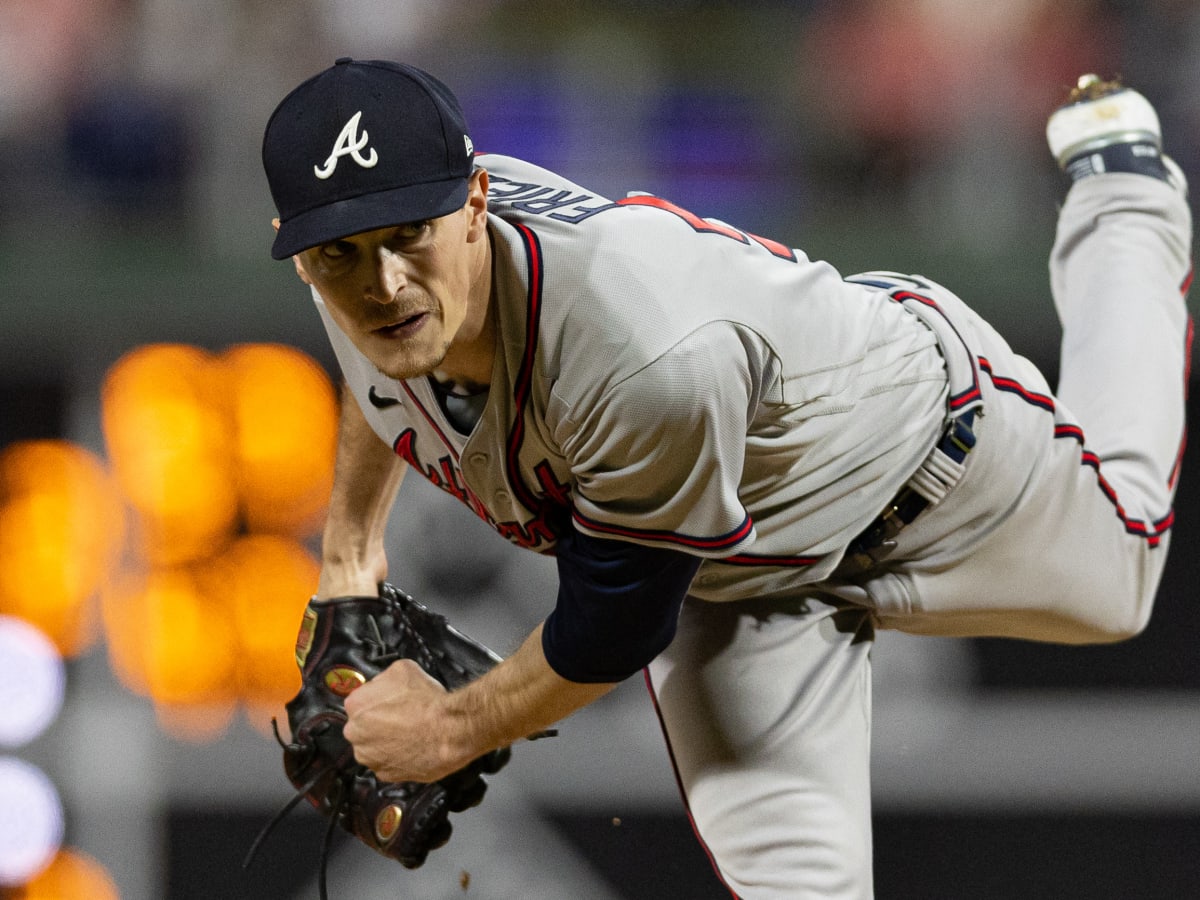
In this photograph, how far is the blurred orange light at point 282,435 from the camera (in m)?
Result: 3.96

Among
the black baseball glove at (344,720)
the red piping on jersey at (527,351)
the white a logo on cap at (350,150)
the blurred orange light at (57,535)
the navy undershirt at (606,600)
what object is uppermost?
the white a logo on cap at (350,150)

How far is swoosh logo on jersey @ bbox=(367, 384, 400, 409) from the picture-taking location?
217 centimetres

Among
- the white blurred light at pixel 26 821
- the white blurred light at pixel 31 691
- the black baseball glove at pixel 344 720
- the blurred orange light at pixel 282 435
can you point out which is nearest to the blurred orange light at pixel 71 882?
Answer: the white blurred light at pixel 26 821

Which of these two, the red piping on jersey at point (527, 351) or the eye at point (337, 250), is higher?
the eye at point (337, 250)

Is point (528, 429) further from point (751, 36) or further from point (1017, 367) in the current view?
point (751, 36)

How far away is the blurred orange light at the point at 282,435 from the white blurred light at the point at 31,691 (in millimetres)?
572

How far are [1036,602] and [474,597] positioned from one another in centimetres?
172

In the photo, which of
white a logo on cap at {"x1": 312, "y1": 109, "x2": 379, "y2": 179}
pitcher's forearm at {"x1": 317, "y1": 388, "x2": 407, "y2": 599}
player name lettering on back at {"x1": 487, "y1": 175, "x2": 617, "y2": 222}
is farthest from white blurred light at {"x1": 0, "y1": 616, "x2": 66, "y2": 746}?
white a logo on cap at {"x1": 312, "y1": 109, "x2": 379, "y2": 179}

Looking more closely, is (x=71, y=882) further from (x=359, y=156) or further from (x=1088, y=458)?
(x=359, y=156)

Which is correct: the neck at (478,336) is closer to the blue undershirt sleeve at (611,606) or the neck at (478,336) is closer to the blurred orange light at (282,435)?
the blue undershirt sleeve at (611,606)

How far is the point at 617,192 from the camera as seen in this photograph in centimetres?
447

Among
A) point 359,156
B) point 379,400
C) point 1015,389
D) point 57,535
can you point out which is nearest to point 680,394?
point 359,156

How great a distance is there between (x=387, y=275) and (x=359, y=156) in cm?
13

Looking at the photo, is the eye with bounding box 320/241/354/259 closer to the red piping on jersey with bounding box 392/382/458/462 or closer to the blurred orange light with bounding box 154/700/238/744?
the red piping on jersey with bounding box 392/382/458/462
